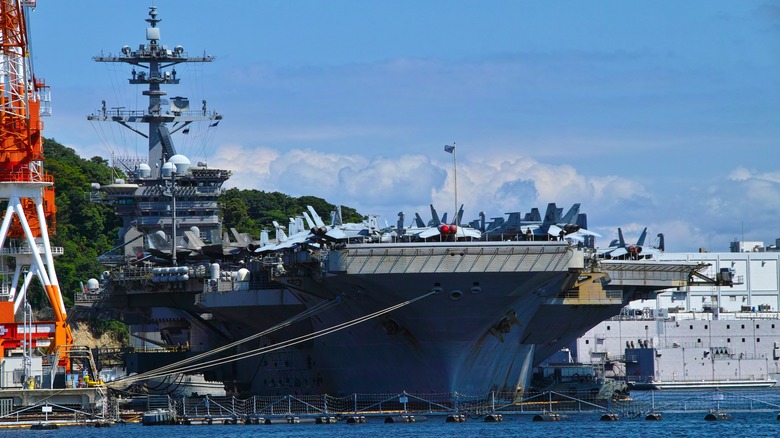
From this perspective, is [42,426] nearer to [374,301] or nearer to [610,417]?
[374,301]

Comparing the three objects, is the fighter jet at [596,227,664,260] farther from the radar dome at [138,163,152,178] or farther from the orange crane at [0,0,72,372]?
the radar dome at [138,163,152,178]

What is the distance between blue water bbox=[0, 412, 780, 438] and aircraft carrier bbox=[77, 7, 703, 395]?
2.41 m

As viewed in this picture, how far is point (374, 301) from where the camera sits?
4528 cm

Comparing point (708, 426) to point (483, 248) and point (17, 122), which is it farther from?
point (17, 122)

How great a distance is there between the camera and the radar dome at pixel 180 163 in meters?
67.0

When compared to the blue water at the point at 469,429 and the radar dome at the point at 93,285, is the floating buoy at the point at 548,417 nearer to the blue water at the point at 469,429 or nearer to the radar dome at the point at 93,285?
the blue water at the point at 469,429

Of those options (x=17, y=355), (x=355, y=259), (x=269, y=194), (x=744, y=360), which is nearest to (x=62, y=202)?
(x=269, y=194)

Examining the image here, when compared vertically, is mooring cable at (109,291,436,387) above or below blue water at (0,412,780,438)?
above

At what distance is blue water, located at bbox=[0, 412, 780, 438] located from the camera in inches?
1596

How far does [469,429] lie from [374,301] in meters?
5.42

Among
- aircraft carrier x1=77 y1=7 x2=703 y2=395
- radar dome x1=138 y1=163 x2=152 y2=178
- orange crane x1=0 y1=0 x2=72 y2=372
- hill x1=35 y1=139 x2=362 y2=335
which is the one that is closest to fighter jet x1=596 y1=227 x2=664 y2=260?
aircraft carrier x1=77 y1=7 x2=703 y2=395

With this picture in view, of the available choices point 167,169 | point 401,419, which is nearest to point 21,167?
point 401,419

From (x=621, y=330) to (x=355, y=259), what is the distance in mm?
53794

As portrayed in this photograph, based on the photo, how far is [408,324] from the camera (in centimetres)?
4547
